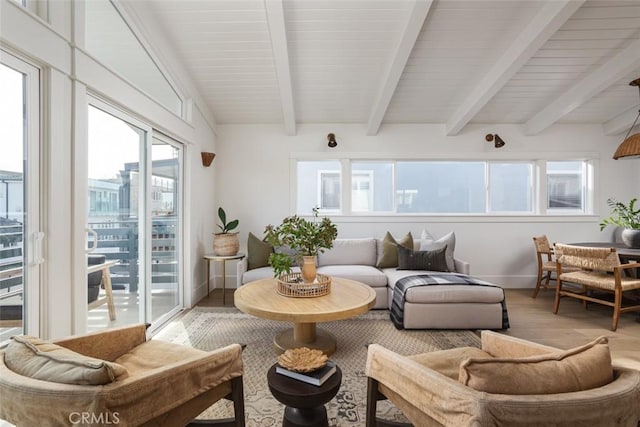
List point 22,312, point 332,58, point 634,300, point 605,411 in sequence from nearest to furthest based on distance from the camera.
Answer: point 605,411, point 22,312, point 332,58, point 634,300

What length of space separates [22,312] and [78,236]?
1.61 ft

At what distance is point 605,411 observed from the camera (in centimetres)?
90

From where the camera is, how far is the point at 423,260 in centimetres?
359

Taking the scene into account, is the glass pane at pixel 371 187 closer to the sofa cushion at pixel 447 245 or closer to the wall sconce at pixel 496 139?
the sofa cushion at pixel 447 245

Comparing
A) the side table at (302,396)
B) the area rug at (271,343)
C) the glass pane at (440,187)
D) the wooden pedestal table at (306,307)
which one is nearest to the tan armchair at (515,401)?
the side table at (302,396)

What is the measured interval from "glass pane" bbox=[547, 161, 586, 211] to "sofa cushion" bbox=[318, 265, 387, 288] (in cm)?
316

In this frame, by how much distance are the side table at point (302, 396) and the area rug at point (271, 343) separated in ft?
1.19

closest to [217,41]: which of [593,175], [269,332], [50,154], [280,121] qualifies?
[280,121]

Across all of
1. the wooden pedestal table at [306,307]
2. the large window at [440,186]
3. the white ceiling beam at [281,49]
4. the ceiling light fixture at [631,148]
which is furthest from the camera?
the large window at [440,186]

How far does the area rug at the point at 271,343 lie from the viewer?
1.76 metres

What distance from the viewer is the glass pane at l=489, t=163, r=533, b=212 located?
4.66m

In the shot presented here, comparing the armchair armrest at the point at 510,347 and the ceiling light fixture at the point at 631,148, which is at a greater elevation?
the ceiling light fixture at the point at 631,148

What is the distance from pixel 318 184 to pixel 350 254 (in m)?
1.29

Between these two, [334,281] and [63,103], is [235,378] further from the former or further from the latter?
[63,103]
